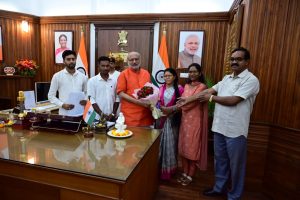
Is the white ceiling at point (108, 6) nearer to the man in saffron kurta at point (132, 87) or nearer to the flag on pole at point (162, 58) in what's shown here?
the flag on pole at point (162, 58)

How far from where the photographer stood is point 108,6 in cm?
437

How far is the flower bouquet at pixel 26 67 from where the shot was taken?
4.26m

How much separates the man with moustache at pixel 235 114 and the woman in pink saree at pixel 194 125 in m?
0.25

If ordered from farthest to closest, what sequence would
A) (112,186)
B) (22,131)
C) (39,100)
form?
(39,100) → (22,131) → (112,186)

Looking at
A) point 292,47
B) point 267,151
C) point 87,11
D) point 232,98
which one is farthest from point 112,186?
point 87,11

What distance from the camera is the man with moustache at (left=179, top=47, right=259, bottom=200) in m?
1.82

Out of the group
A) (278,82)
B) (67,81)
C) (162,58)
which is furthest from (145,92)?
(162,58)

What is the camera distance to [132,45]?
14.0ft

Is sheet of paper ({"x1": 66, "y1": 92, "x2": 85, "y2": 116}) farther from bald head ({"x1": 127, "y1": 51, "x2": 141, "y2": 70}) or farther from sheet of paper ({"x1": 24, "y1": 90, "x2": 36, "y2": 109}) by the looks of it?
sheet of paper ({"x1": 24, "y1": 90, "x2": 36, "y2": 109})

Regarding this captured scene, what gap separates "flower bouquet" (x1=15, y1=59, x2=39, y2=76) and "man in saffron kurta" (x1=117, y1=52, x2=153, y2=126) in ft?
10.2

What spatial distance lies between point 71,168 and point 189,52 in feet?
11.1

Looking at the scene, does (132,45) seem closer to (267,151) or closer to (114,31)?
(114,31)

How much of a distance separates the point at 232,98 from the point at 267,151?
0.92 m

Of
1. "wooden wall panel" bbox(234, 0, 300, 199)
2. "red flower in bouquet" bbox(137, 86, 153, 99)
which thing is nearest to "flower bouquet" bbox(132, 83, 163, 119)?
"red flower in bouquet" bbox(137, 86, 153, 99)
